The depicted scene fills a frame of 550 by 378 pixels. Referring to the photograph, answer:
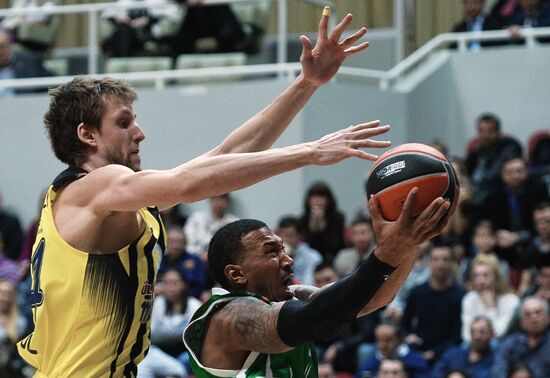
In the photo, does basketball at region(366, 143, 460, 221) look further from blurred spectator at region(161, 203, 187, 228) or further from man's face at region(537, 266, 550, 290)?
blurred spectator at region(161, 203, 187, 228)

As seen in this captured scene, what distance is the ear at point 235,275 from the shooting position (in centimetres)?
537

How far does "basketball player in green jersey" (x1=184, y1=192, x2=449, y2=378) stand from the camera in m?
4.64

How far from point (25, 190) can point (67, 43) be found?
3.78 metres

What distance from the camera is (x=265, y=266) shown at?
17.6 feet

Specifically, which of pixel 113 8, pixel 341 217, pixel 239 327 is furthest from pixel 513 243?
pixel 239 327

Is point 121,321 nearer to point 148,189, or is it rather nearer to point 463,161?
point 148,189

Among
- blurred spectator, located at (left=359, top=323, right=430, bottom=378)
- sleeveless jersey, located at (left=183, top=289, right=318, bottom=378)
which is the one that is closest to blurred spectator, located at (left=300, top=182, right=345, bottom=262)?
blurred spectator, located at (left=359, top=323, right=430, bottom=378)

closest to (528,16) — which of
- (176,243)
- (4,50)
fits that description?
(176,243)

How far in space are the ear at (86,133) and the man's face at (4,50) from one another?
31.7ft

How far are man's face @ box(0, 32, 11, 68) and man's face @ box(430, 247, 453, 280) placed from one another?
6020mm

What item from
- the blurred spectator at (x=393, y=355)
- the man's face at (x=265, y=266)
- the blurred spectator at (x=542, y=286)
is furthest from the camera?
the blurred spectator at (x=542, y=286)

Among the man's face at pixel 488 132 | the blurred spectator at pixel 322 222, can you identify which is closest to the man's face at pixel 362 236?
the blurred spectator at pixel 322 222

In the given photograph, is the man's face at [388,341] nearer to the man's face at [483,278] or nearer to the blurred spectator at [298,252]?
the man's face at [483,278]

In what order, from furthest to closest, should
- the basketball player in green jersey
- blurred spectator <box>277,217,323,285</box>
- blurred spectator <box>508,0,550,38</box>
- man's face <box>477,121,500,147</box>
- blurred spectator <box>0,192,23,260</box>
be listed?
blurred spectator <box>508,0,550,38</box>, blurred spectator <box>0,192,23,260</box>, man's face <box>477,121,500,147</box>, blurred spectator <box>277,217,323,285</box>, the basketball player in green jersey
